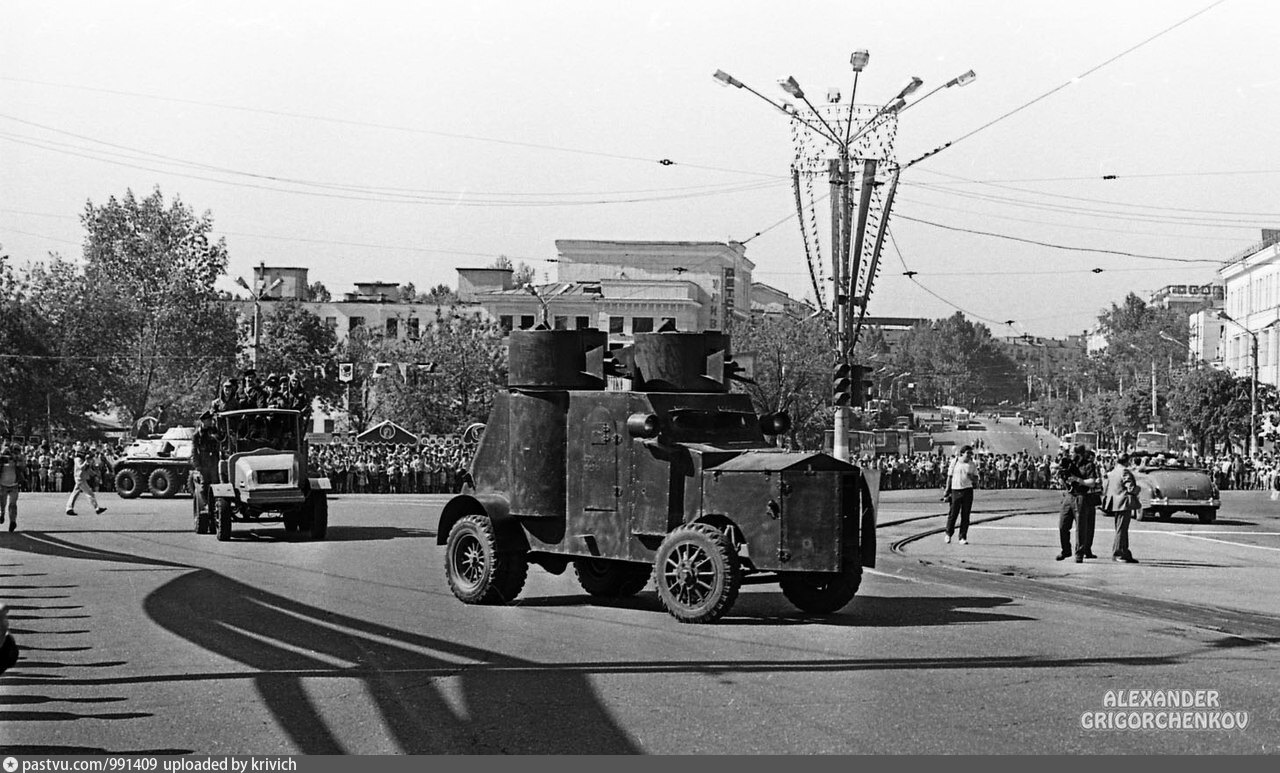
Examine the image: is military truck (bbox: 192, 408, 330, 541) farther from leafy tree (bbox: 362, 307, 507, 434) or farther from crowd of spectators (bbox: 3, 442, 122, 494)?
leafy tree (bbox: 362, 307, 507, 434)

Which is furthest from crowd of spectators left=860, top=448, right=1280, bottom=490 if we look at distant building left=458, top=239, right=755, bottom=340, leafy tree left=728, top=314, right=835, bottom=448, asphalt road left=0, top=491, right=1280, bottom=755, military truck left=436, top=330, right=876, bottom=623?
military truck left=436, top=330, right=876, bottom=623

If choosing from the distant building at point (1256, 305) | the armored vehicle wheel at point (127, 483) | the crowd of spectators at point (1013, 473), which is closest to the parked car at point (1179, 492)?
the crowd of spectators at point (1013, 473)

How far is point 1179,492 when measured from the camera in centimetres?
3656

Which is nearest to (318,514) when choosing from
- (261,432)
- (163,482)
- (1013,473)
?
(261,432)

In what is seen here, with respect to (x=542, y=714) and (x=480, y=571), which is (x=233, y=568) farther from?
(x=542, y=714)

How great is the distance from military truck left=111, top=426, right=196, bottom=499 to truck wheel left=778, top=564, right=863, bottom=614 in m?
34.2

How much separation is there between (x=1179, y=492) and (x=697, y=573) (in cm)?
2502

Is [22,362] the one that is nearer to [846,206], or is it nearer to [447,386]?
[447,386]

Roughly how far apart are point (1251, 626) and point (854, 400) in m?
13.0

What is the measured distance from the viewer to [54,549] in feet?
77.1

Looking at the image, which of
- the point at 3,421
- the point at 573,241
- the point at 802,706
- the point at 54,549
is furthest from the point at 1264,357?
the point at 802,706

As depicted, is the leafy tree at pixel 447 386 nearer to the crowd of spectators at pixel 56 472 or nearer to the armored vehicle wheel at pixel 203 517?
the crowd of spectators at pixel 56 472

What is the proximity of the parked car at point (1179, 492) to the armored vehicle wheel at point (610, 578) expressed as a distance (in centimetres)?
2288

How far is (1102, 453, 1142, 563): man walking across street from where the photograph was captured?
908 inches
